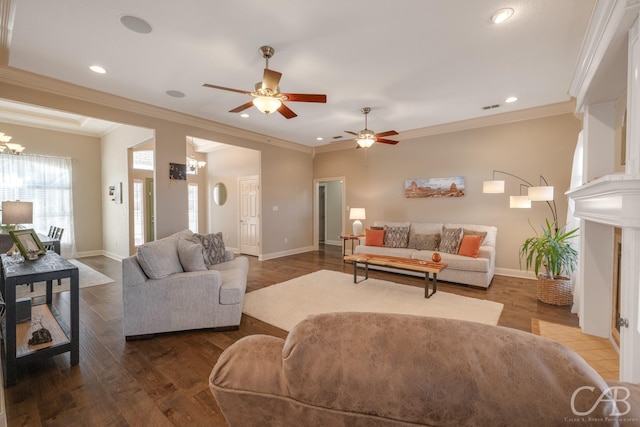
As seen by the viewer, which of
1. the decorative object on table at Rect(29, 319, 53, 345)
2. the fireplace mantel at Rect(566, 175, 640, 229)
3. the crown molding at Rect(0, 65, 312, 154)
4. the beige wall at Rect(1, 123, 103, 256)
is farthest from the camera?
the beige wall at Rect(1, 123, 103, 256)

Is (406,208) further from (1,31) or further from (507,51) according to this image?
(1,31)

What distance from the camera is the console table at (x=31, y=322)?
184 centimetres

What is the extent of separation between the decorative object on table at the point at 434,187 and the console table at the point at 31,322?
18.2 feet

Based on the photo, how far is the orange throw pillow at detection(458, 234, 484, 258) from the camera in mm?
4285

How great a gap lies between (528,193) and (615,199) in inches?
104

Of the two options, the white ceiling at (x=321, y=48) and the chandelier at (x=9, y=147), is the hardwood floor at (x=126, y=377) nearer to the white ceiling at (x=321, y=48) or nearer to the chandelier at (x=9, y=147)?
the white ceiling at (x=321, y=48)

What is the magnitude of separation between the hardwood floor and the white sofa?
691 mm

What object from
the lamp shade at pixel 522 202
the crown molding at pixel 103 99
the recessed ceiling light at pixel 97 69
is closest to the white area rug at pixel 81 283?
the crown molding at pixel 103 99

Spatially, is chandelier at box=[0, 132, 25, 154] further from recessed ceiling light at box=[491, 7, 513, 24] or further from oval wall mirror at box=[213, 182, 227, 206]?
recessed ceiling light at box=[491, 7, 513, 24]

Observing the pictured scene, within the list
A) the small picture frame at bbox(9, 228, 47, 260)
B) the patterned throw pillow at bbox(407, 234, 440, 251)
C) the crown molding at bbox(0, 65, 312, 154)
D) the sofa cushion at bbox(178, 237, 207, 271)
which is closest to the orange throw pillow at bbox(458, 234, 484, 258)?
the patterned throw pillow at bbox(407, 234, 440, 251)

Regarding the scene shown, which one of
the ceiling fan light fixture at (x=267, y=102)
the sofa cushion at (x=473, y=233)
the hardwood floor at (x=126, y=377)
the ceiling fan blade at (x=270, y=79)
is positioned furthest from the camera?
the sofa cushion at (x=473, y=233)

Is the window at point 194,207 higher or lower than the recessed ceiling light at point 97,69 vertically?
lower

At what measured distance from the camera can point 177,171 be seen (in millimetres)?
4680

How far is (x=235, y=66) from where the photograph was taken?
3.09 m
